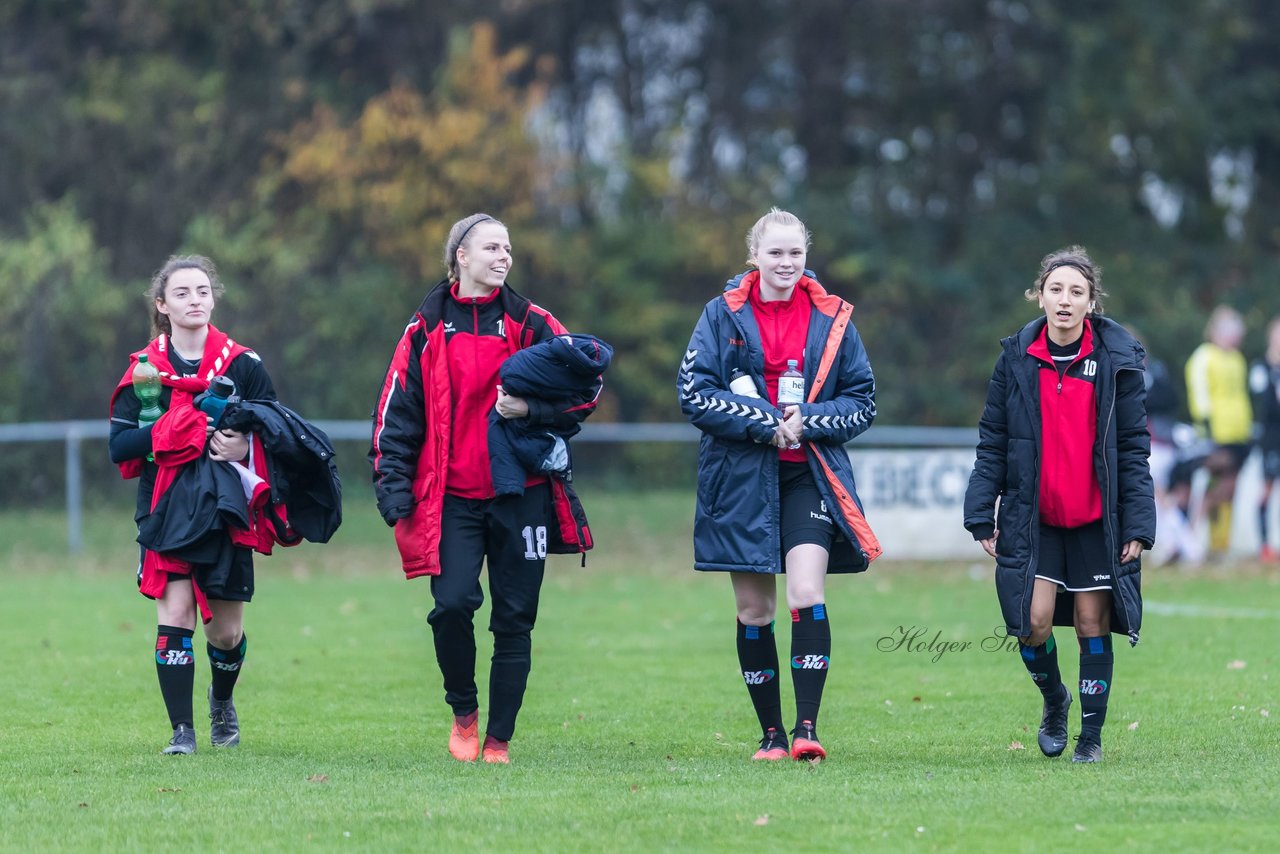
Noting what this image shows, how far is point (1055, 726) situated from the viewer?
7250 millimetres

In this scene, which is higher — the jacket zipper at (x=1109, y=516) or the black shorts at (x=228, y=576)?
the jacket zipper at (x=1109, y=516)

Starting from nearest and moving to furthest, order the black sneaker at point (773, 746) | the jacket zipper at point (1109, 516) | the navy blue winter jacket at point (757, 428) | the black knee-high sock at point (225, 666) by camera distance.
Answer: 1. the jacket zipper at point (1109, 516)
2. the navy blue winter jacket at point (757, 428)
3. the black sneaker at point (773, 746)
4. the black knee-high sock at point (225, 666)

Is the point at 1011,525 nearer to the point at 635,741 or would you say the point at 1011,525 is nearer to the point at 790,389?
the point at 790,389

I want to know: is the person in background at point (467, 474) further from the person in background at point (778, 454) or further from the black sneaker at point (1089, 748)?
the black sneaker at point (1089, 748)

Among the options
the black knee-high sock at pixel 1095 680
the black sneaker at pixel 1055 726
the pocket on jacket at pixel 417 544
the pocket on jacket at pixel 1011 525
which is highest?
the pocket on jacket at pixel 1011 525

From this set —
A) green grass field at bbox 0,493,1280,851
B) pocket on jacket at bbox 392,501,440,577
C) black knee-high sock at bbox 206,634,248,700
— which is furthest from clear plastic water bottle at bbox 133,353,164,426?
green grass field at bbox 0,493,1280,851

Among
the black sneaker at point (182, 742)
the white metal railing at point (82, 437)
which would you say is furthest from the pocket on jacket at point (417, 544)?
the white metal railing at point (82, 437)

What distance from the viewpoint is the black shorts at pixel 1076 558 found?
275 inches

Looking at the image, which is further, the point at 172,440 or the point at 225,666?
the point at 225,666

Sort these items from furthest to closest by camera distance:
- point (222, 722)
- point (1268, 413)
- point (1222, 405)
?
point (1222, 405) → point (1268, 413) → point (222, 722)

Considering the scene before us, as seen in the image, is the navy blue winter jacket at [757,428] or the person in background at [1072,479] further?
the navy blue winter jacket at [757,428]

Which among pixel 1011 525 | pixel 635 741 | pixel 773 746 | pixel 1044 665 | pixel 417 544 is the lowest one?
pixel 635 741

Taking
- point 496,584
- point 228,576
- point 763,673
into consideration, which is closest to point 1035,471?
point 763,673

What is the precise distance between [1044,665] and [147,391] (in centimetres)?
362
